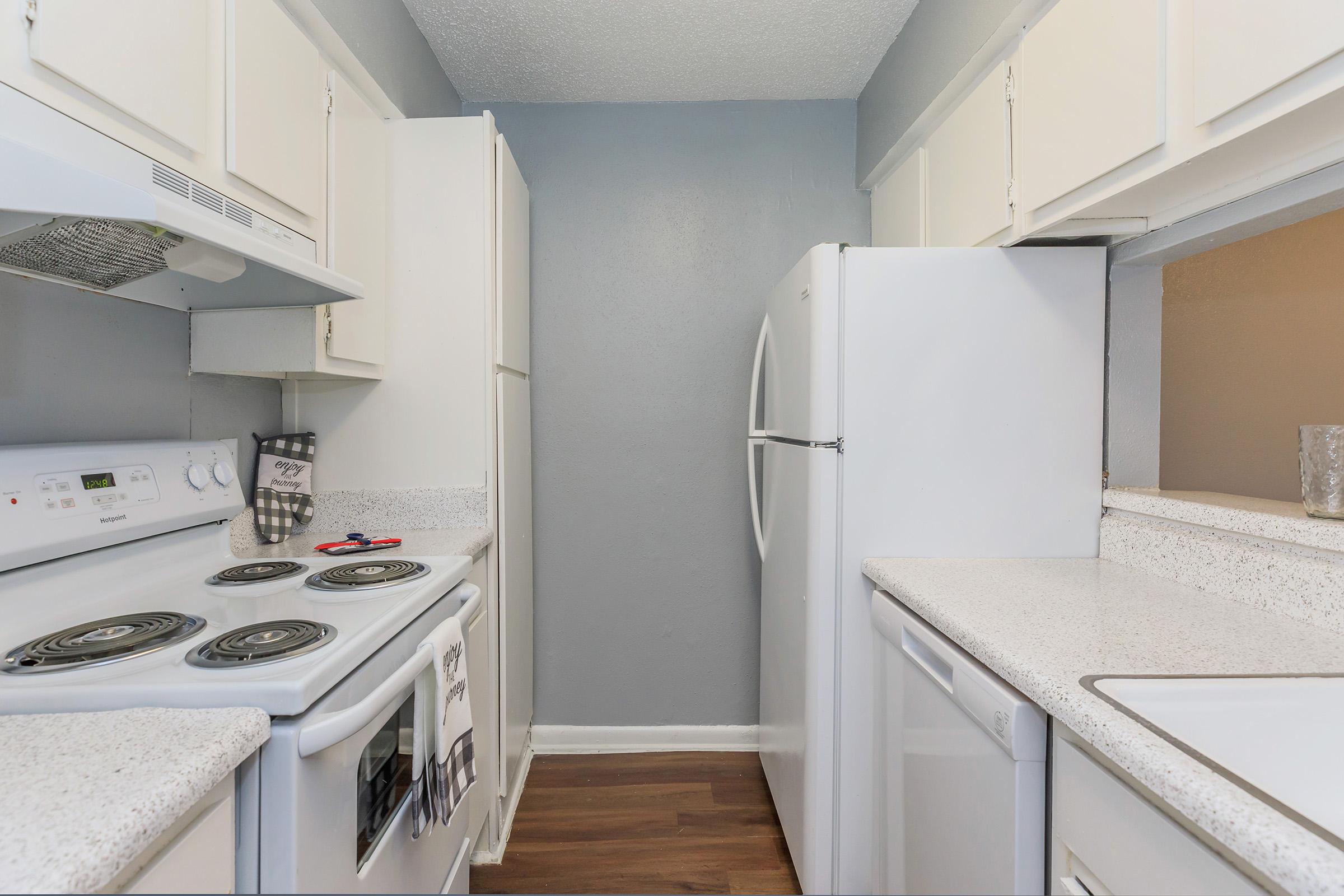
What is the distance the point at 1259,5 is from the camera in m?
0.87

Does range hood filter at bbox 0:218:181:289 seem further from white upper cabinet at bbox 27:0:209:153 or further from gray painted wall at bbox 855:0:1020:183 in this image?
gray painted wall at bbox 855:0:1020:183

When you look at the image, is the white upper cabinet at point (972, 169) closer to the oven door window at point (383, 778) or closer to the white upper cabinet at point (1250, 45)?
the white upper cabinet at point (1250, 45)

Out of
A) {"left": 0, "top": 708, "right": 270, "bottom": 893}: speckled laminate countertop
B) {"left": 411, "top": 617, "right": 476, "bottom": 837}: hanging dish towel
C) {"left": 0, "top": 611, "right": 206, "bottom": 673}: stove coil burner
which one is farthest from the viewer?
{"left": 411, "top": 617, "right": 476, "bottom": 837}: hanging dish towel

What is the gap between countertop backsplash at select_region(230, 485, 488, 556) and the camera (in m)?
1.90

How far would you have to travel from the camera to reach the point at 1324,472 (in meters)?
1.08

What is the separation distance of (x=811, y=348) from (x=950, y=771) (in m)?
0.92

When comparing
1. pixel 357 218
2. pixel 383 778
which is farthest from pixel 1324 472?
pixel 357 218

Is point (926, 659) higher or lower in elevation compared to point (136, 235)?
lower

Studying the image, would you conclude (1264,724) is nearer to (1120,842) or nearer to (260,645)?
(1120,842)

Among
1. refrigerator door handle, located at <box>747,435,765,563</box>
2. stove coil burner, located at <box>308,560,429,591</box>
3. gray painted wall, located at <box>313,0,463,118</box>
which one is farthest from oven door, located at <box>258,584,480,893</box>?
gray painted wall, located at <box>313,0,463,118</box>

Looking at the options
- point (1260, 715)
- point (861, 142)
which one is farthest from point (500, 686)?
point (861, 142)

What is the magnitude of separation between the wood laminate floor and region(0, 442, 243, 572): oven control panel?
4.20 feet

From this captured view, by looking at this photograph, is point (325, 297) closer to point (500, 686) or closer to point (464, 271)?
point (464, 271)

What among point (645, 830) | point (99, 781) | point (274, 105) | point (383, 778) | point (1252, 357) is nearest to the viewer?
point (99, 781)
